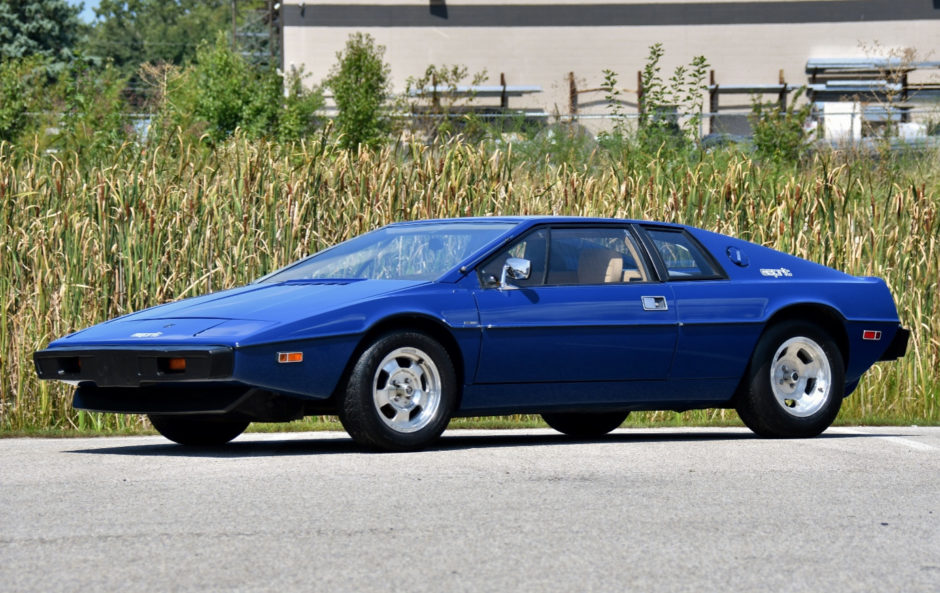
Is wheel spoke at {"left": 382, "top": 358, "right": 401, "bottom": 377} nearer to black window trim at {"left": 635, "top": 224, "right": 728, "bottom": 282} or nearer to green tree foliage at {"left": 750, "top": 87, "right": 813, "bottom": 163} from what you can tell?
black window trim at {"left": 635, "top": 224, "right": 728, "bottom": 282}

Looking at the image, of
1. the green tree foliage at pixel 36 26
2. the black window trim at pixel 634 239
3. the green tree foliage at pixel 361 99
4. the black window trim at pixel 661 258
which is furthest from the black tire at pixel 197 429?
the green tree foliage at pixel 36 26

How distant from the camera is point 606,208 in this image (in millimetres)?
13219

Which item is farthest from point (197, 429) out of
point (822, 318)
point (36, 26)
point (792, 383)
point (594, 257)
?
point (36, 26)

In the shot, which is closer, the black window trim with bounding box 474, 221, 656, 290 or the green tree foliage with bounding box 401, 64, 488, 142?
the black window trim with bounding box 474, 221, 656, 290

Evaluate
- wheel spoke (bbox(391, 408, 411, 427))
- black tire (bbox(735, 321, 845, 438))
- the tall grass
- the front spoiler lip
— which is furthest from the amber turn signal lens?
the tall grass

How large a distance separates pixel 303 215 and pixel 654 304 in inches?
161

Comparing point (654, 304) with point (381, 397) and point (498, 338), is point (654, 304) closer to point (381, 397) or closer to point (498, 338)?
point (498, 338)

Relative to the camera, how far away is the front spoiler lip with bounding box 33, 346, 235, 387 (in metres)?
7.74

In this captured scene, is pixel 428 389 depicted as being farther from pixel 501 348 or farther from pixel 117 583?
pixel 117 583

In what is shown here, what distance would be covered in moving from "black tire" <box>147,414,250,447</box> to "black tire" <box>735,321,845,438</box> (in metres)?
3.14

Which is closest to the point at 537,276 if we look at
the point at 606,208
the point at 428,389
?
the point at 428,389

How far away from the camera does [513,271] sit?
28.2 ft

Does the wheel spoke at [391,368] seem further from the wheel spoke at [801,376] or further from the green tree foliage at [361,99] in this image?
the green tree foliage at [361,99]

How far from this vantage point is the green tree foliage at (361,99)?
3014cm
